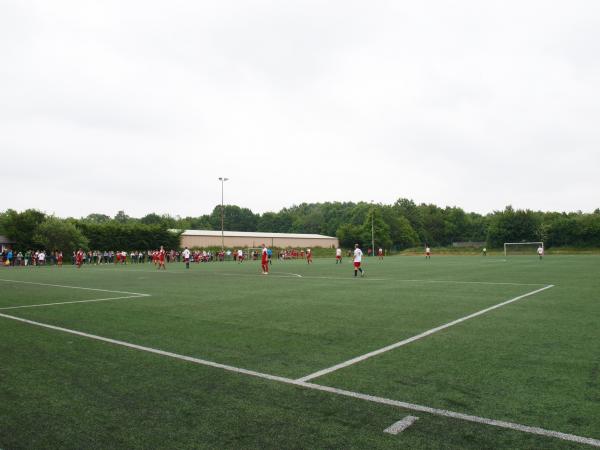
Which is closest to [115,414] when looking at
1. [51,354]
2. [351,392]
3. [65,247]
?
[351,392]

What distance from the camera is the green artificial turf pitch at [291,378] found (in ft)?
12.7

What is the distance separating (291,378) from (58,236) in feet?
184

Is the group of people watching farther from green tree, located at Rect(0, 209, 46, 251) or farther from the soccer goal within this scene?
the soccer goal

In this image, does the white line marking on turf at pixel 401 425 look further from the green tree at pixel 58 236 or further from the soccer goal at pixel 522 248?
the soccer goal at pixel 522 248

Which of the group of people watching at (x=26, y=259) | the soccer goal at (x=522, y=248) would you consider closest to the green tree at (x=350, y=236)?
the soccer goal at (x=522, y=248)

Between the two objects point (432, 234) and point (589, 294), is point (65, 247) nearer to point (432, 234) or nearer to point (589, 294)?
point (589, 294)

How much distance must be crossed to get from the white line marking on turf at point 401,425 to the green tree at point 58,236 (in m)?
57.4

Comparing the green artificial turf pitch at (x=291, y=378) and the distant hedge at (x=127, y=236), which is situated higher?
the distant hedge at (x=127, y=236)

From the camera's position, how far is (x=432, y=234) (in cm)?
12912

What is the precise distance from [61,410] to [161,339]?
3257 mm

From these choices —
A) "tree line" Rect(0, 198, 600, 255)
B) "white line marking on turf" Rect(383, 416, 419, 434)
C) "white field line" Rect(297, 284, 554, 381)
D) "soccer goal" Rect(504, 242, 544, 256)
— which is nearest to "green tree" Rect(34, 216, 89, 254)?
"tree line" Rect(0, 198, 600, 255)

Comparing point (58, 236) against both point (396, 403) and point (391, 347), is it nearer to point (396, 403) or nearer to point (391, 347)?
point (391, 347)

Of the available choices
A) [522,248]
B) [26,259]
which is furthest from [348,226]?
[26,259]

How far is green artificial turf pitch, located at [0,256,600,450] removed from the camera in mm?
3863
